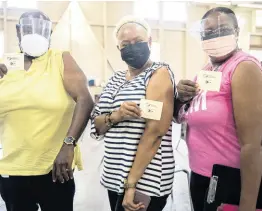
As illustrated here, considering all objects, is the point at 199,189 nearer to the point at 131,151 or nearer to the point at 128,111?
the point at 131,151

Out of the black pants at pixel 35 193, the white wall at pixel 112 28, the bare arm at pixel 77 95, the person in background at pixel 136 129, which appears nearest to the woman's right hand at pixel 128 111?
the person in background at pixel 136 129

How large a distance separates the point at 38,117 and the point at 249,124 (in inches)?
35.8

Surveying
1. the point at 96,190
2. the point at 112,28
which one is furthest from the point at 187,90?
the point at 112,28

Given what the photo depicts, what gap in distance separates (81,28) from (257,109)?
8938mm

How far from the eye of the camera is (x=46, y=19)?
1536 millimetres

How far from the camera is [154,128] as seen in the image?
4.13ft

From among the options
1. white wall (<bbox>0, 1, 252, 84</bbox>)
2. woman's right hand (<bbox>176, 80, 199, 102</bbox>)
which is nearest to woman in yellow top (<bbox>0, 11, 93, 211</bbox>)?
woman's right hand (<bbox>176, 80, 199, 102</bbox>)

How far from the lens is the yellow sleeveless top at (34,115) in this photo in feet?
4.69

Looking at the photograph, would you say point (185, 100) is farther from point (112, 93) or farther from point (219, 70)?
point (112, 93)

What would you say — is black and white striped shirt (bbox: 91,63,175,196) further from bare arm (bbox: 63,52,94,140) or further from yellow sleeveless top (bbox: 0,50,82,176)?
yellow sleeveless top (bbox: 0,50,82,176)

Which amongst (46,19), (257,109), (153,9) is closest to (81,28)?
(153,9)

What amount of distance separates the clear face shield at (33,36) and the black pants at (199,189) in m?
0.93

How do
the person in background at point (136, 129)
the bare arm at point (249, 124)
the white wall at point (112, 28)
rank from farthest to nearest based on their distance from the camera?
the white wall at point (112, 28) → the person in background at point (136, 129) → the bare arm at point (249, 124)

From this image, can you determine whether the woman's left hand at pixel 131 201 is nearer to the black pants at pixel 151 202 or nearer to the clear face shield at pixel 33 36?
the black pants at pixel 151 202
